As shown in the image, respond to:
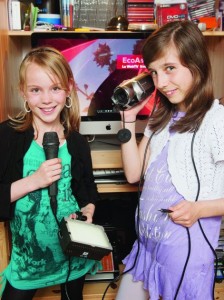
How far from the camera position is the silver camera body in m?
1.16

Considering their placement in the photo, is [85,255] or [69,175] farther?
[69,175]

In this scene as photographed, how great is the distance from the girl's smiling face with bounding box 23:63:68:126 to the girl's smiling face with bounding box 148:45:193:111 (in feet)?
0.96

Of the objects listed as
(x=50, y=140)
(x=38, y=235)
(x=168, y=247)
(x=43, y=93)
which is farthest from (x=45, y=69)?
(x=168, y=247)

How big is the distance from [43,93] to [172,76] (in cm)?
38

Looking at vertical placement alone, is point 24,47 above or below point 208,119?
above

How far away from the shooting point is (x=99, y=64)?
169cm

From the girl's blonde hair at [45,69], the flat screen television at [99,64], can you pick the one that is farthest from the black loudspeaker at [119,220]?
the girl's blonde hair at [45,69]

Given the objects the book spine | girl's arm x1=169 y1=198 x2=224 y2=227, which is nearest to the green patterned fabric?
girl's arm x1=169 y1=198 x2=224 y2=227

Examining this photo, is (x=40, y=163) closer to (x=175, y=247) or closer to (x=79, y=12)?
(x=175, y=247)

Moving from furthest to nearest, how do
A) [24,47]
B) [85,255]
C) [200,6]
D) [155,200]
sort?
[24,47], [200,6], [155,200], [85,255]

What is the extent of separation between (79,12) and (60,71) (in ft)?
2.43

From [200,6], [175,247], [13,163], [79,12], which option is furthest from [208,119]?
[79,12]

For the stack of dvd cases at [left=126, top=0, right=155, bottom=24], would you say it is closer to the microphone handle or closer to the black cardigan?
the black cardigan

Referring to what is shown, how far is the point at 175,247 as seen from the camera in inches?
41.9
